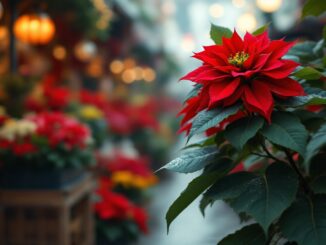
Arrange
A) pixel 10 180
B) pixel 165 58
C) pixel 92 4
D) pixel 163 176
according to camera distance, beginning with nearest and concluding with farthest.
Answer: pixel 10 180
pixel 92 4
pixel 163 176
pixel 165 58

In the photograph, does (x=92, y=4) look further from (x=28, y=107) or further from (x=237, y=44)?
(x=237, y=44)

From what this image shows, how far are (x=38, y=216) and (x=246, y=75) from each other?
3.14m

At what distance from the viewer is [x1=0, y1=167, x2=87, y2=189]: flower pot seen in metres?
3.68

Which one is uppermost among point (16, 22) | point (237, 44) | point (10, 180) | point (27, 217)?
point (16, 22)

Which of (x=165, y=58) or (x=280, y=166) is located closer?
(x=280, y=166)

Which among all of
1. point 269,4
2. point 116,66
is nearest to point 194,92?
point 269,4

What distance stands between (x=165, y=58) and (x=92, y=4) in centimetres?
1105

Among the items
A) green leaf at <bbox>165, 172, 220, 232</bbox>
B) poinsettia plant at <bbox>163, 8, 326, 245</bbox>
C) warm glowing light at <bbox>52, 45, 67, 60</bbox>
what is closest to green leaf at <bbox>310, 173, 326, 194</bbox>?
poinsettia plant at <bbox>163, 8, 326, 245</bbox>

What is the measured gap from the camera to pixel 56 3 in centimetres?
579

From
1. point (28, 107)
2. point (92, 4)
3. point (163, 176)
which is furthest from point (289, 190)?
point (163, 176)

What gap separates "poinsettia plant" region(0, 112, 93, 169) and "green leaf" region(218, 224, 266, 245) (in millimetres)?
2814

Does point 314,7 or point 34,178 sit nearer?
point 314,7

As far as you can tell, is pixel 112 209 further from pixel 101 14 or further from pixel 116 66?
pixel 116 66

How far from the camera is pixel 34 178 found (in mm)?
3721
